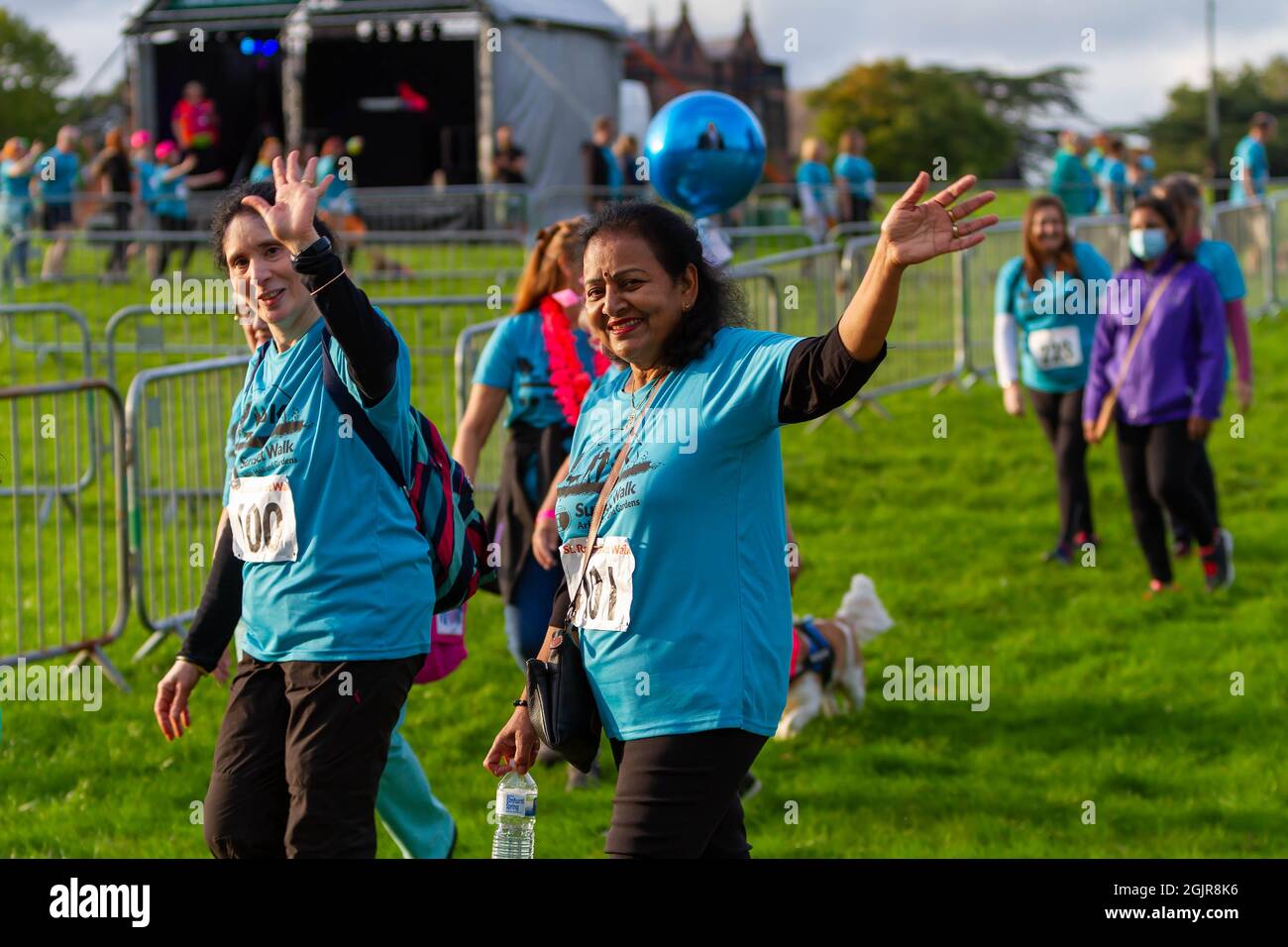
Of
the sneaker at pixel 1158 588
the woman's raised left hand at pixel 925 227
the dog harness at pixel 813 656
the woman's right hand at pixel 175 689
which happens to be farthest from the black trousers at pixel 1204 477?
the woman's raised left hand at pixel 925 227

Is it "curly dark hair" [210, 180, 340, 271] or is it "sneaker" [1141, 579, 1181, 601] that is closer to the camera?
"curly dark hair" [210, 180, 340, 271]

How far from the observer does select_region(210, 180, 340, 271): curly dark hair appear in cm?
437

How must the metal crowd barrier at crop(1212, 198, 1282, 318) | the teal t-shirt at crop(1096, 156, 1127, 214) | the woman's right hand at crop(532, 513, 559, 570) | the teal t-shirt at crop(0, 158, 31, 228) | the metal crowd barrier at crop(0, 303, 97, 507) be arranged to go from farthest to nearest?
the teal t-shirt at crop(1096, 156, 1127, 214)
the teal t-shirt at crop(0, 158, 31, 228)
the metal crowd barrier at crop(1212, 198, 1282, 318)
the metal crowd barrier at crop(0, 303, 97, 507)
the woman's right hand at crop(532, 513, 559, 570)

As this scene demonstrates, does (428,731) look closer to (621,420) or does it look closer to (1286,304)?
(621,420)

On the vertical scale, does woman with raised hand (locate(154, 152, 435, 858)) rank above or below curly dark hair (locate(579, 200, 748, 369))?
below

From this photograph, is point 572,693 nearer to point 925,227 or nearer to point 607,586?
point 607,586

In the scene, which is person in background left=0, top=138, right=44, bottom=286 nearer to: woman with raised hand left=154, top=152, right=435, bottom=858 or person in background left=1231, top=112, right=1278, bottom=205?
person in background left=1231, top=112, right=1278, bottom=205

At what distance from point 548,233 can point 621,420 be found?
246 centimetres

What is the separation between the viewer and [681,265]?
4066 mm

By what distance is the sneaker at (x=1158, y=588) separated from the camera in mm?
9602

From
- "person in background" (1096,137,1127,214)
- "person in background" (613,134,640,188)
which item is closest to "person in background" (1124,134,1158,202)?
"person in background" (1096,137,1127,214)

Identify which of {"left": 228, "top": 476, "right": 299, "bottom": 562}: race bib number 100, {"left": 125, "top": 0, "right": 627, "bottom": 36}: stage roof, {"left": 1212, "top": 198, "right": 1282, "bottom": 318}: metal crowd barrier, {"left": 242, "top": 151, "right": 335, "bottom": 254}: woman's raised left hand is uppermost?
{"left": 125, "top": 0, "right": 627, "bottom": 36}: stage roof

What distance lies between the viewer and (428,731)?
7.51 meters
